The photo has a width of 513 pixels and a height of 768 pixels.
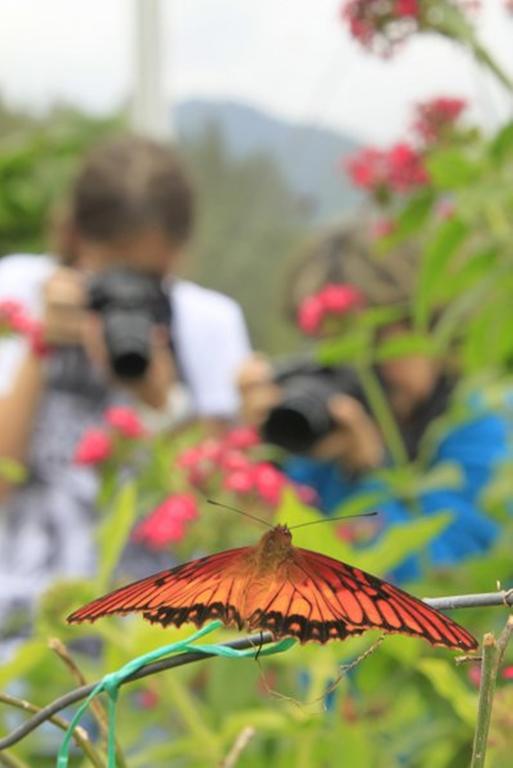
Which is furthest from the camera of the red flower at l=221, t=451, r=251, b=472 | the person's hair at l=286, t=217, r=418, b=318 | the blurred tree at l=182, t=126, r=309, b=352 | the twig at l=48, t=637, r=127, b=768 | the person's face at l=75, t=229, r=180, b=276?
the blurred tree at l=182, t=126, r=309, b=352

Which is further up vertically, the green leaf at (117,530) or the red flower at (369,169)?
the red flower at (369,169)

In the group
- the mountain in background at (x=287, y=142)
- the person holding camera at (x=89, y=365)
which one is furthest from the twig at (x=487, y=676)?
the mountain in background at (x=287, y=142)

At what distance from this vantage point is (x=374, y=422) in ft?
5.93

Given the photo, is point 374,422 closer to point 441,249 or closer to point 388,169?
point 388,169

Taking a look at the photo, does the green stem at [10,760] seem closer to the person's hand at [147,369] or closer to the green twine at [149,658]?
the green twine at [149,658]

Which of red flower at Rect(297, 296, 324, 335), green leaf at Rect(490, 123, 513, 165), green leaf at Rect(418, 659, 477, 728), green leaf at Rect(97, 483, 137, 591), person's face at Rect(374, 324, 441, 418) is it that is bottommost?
green leaf at Rect(418, 659, 477, 728)

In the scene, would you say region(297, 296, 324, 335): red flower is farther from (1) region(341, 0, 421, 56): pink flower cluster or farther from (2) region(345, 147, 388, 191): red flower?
(1) region(341, 0, 421, 56): pink flower cluster

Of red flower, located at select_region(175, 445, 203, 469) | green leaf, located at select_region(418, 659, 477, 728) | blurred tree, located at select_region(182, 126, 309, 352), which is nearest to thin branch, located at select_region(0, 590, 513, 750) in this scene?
green leaf, located at select_region(418, 659, 477, 728)

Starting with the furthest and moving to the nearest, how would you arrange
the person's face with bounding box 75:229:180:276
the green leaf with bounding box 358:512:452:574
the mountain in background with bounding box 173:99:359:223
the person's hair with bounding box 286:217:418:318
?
the mountain in background with bounding box 173:99:359:223, the person's face with bounding box 75:229:180:276, the person's hair with bounding box 286:217:418:318, the green leaf with bounding box 358:512:452:574

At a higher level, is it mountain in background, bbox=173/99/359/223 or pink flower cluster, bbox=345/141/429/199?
mountain in background, bbox=173/99/359/223

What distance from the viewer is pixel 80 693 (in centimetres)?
41

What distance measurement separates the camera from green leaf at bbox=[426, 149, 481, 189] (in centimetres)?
114

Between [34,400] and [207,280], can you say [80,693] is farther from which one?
[207,280]

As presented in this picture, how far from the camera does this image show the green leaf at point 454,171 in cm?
114
